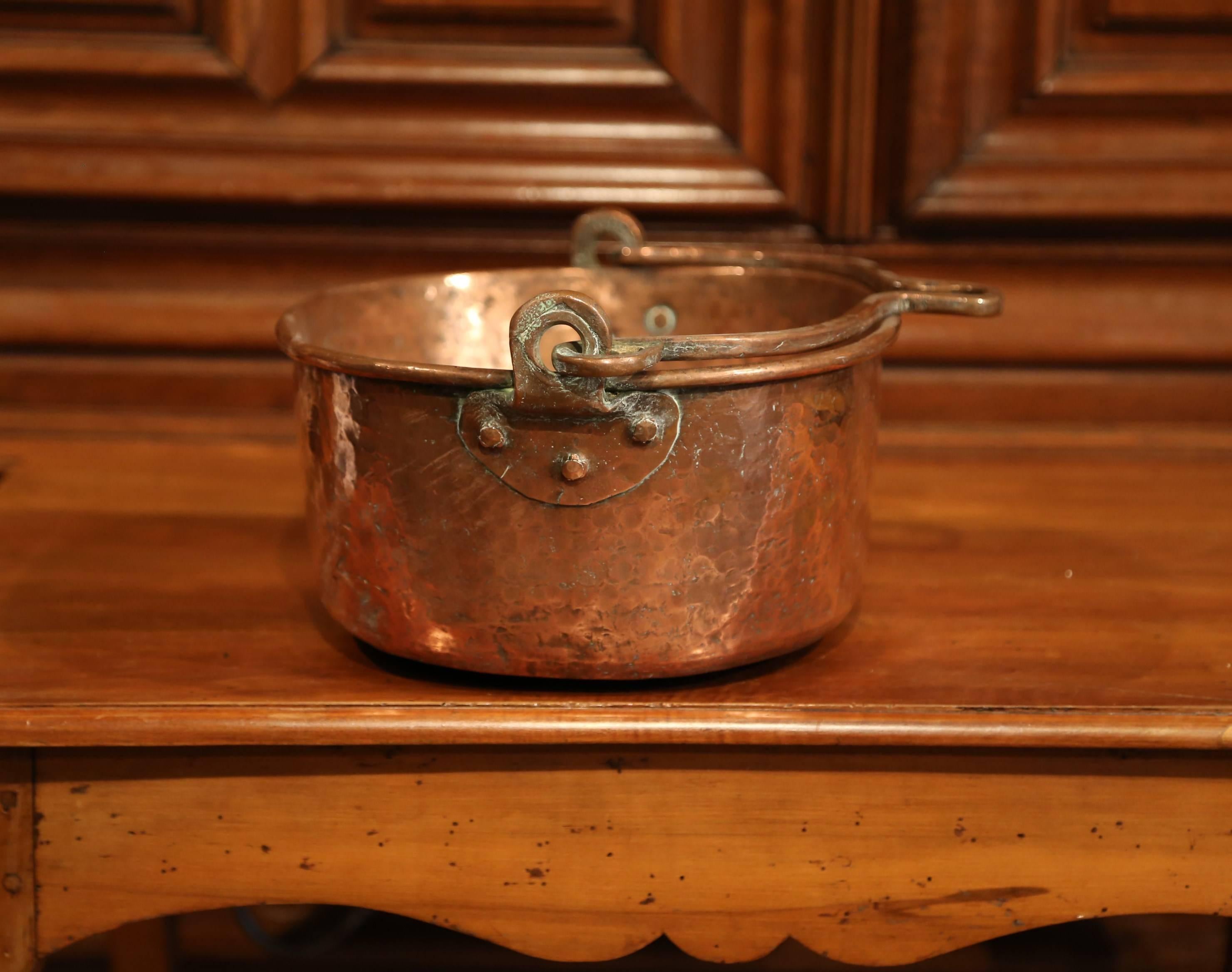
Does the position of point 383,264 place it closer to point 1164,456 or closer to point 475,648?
point 475,648

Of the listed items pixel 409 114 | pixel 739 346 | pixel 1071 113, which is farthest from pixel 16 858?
pixel 1071 113

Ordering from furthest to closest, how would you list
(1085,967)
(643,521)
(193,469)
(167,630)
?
(1085,967) → (193,469) → (167,630) → (643,521)

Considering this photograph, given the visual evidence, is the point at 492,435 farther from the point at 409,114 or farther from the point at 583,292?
the point at 409,114

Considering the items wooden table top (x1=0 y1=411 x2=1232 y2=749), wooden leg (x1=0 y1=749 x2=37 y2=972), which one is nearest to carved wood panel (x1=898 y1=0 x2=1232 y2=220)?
wooden table top (x1=0 y1=411 x2=1232 y2=749)

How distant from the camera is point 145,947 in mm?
907

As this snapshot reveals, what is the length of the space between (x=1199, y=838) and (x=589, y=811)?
274 mm

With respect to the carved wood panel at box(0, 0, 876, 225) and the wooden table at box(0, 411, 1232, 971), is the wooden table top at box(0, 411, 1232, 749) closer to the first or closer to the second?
the wooden table at box(0, 411, 1232, 971)

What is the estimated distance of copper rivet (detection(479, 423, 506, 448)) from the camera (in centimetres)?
47

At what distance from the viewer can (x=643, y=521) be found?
49cm

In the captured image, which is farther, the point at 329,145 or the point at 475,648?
the point at 329,145

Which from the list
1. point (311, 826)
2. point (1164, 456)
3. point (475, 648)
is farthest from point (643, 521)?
point (1164, 456)

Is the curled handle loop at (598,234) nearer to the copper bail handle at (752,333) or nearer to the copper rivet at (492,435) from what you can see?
the copper bail handle at (752,333)

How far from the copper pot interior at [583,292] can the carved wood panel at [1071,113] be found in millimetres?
276

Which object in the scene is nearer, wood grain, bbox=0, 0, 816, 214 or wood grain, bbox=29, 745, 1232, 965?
wood grain, bbox=29, 745, 1232, 965
